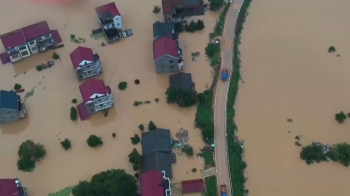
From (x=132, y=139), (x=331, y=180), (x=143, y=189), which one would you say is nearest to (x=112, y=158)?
(x=132, y=139)

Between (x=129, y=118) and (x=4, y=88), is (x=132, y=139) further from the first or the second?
(x=4, y=88)

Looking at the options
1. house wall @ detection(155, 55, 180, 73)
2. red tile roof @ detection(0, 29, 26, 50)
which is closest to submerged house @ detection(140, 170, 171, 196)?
house wall @ detection(155, 55, 180, 73)

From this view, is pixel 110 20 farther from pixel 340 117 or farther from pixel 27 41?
pixel 340 117

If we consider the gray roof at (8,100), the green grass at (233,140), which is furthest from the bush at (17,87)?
the green grass at (233,140)

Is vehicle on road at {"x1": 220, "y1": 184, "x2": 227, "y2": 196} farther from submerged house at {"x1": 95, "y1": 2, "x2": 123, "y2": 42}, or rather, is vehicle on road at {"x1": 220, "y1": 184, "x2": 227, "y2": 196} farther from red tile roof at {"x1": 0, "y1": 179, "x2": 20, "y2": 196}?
submerged house at {"x1": 95, "y1": 2, "x2": 123, "y2": 42}

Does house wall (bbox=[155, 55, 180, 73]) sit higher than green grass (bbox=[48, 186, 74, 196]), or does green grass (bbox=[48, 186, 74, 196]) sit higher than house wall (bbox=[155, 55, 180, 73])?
house wall (bbox=[155, 55, 180, 73])

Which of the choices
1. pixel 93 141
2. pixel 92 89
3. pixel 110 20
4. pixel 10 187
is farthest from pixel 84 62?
pixel 10 187
